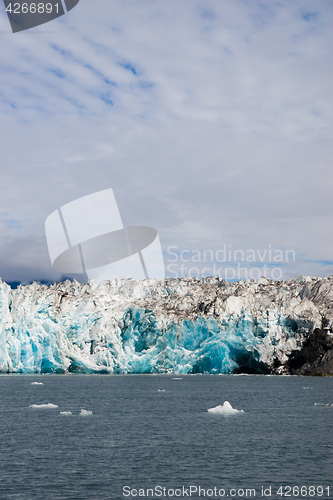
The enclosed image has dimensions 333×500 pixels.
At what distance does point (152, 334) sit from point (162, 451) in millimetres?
67588

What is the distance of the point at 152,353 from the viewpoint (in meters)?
92.9

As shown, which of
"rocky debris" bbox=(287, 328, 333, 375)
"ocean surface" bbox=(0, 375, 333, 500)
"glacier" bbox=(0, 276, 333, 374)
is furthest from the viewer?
"rocky debris" bbox=(287, 328, 333, 375)

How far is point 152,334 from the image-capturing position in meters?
94.6

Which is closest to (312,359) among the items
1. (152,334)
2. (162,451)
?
(152,334)

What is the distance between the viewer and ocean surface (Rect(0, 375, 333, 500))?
20.4 metres

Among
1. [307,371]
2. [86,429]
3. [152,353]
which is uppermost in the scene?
[86,429]

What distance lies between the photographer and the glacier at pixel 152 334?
86.8m

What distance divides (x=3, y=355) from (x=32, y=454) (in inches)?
2498

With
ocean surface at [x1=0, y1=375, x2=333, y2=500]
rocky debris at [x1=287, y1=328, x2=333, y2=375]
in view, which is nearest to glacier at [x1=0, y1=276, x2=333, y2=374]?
rocky debris at [x1=287, y1=328, x2=333, y2=375]

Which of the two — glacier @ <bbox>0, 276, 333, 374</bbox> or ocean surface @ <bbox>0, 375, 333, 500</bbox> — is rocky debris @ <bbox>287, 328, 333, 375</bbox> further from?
ocean surface @ <bbox>0, 375, 333, 500</bbox>

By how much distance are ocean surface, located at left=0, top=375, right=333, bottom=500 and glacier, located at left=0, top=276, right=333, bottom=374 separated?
1500 inches

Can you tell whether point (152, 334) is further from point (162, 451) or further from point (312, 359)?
point (162, 451)

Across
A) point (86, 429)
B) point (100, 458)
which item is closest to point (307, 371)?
point (86, 429)

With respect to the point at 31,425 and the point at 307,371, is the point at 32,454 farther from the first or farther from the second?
the point at 307,371
